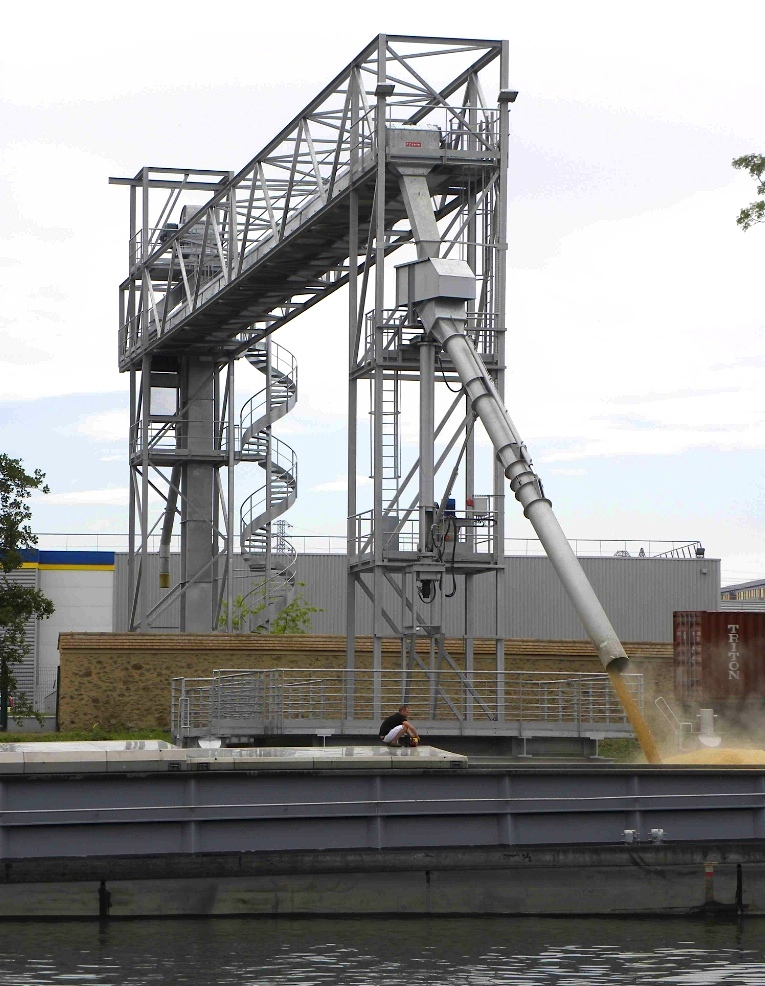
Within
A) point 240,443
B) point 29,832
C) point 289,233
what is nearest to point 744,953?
point 29,832

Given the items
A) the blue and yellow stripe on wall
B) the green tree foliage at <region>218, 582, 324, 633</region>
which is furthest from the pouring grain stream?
the blue and yellow stripe on wall

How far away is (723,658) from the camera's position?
3897 cm

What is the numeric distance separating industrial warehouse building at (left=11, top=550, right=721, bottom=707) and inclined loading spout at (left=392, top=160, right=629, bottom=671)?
99.5 ft

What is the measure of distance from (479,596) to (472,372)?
33075mm

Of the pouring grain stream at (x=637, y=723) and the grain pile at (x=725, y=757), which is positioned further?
the pouring grain stream at (x=637, y=723)

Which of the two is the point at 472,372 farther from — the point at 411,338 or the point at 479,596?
the point at 479,596

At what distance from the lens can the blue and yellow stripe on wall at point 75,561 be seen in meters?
65.2

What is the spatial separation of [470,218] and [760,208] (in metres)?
7.69

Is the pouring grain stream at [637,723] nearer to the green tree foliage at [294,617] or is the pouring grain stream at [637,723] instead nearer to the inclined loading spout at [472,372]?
the inclined loading spout at [472,372]

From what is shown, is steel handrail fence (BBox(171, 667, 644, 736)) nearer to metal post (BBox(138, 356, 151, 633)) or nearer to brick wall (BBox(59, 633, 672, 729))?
brick wall (BBox(59, 633, 672, 729))

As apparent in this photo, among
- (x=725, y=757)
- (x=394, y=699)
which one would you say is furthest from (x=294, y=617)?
(x=725, y=757)

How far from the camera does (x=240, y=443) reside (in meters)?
51.2

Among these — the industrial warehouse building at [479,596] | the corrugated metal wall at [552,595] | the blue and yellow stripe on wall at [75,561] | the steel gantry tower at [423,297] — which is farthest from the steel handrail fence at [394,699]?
the blue and yellow stripe on wall at [75,561]

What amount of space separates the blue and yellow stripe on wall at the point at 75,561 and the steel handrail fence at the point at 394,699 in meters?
24.9
